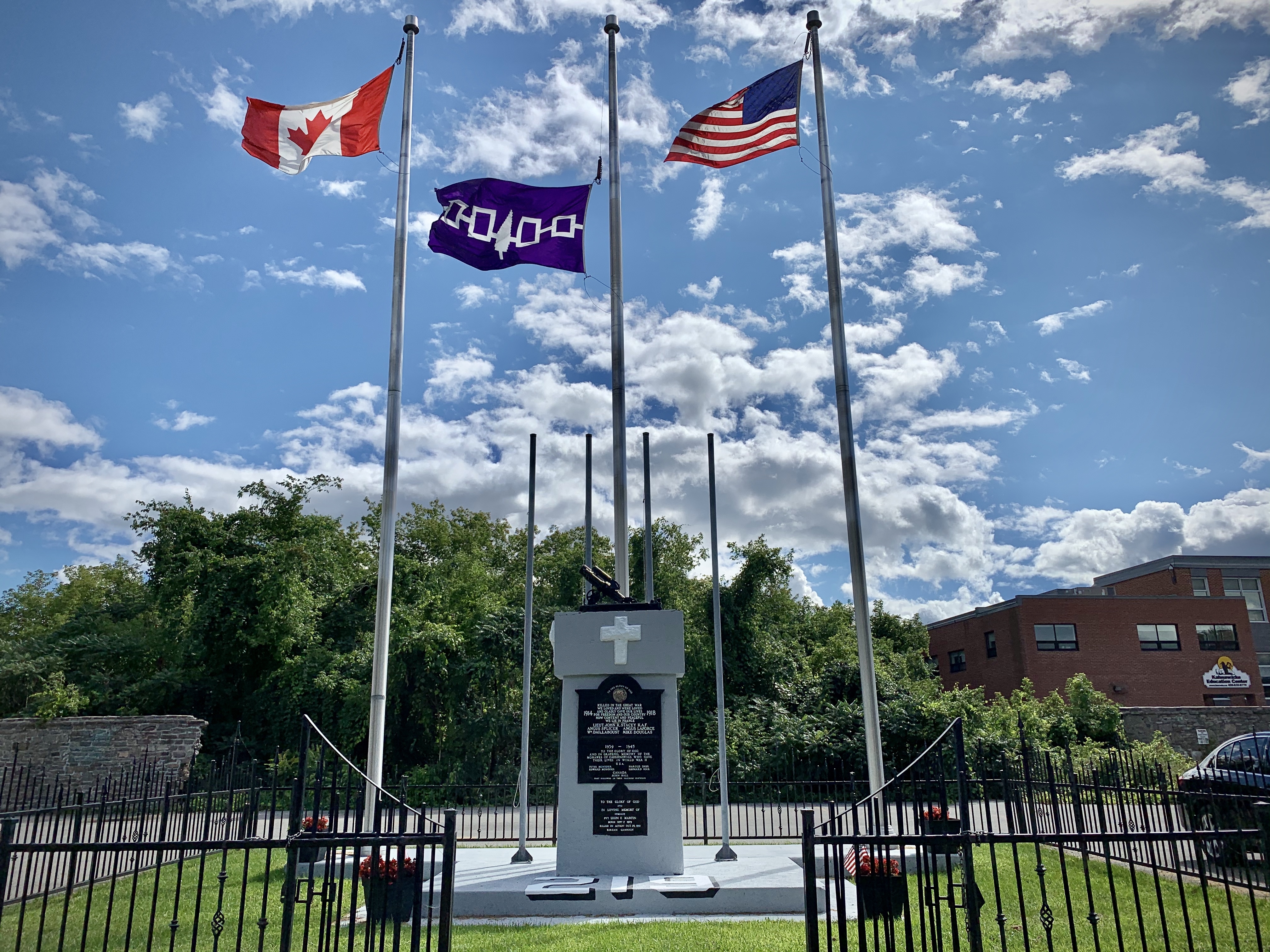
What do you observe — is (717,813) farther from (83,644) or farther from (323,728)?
(83,644)

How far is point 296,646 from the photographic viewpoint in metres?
25.0

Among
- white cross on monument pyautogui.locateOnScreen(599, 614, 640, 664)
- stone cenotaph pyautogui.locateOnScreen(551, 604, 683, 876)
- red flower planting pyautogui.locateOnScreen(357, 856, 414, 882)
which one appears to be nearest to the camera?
red flower planting pyautogui.locateOnScreen(357, 856, 414, 882)

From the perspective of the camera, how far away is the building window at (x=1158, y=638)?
37562 mm

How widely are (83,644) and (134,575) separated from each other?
47.1 ft

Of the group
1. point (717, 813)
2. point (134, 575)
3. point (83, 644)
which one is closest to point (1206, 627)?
point (717, 813)

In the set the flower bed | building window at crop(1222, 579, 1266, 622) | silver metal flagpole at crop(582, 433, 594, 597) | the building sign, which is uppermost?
building window at crop(1222, 579, 1266, 622)

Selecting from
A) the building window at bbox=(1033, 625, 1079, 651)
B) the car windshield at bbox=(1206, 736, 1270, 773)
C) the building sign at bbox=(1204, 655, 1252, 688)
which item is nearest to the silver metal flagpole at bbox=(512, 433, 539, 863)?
the car windshield at bbox=(1206, 736, 1270, 773)

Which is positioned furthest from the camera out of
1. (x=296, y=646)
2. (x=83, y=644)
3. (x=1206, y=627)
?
(x=1206, y=627)

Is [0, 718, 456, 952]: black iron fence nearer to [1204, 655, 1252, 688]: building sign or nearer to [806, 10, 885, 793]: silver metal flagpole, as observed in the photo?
[806, 10, 885, 793]: silver metal flagpole

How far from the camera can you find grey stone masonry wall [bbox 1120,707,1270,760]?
28.7 metres

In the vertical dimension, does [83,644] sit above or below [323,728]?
above

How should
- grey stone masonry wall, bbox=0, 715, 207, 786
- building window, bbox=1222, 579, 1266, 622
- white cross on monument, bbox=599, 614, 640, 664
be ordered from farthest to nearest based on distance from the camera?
1. building window, bbox=1222, 579, 1266, 622
2. grey stone masonry wall, bbox=0, 715, 207, 786
3. white cross on monument, bbox=599, 614, 640, 664

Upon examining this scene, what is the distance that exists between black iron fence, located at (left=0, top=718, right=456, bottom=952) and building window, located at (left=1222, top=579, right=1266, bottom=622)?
4870cm

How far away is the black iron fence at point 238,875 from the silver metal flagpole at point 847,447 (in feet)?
17.9
